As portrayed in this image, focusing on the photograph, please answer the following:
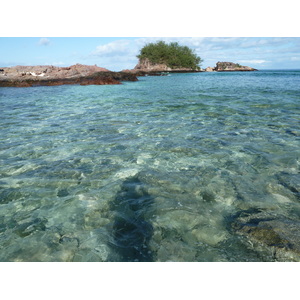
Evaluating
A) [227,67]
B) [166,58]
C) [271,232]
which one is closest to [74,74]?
[271,232]

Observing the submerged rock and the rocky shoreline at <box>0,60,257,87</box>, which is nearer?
the submerged rock

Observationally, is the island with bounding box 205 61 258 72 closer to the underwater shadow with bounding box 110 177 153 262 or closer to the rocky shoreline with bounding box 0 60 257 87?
the rocky shoreline with bounding box 0 60 257 87

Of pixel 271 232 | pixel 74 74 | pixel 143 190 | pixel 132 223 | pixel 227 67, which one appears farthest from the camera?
pixel 227 67

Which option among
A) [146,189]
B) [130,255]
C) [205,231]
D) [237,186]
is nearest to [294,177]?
[237,186]

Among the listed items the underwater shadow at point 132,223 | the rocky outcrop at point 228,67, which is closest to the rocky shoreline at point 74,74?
the rocky outcrop at point 228,67

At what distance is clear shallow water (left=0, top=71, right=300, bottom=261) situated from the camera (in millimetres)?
3049

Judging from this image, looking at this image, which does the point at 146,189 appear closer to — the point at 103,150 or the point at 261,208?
the point at 261,208

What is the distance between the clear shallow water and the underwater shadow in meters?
0.02

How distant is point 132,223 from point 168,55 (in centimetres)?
10400

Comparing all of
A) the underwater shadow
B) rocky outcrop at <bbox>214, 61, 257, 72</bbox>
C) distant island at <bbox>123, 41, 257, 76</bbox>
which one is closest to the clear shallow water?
the underwater shadow

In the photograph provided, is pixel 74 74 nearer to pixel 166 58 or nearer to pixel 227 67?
pixel 166 58

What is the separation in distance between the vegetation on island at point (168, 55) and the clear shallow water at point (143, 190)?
315 feet

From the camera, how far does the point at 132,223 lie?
3.51 metres

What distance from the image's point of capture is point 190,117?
34.1 feet
